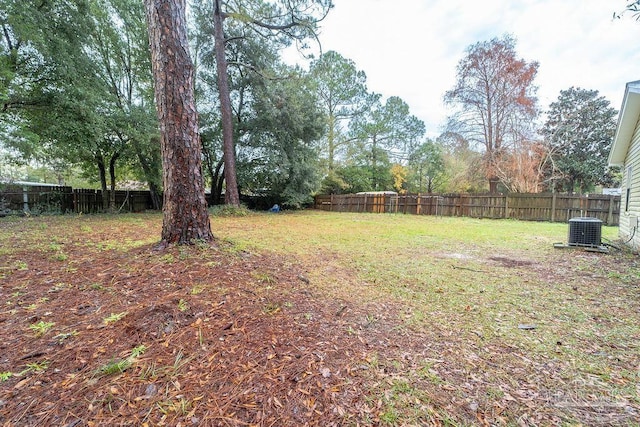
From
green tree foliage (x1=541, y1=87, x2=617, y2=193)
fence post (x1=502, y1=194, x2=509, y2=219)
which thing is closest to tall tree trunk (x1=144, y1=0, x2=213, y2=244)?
fence post (x1=502, y1=194, x2=509, y2=219)

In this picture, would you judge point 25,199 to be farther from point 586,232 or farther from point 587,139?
point 587,139

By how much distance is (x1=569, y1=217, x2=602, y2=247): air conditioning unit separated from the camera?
213 inches

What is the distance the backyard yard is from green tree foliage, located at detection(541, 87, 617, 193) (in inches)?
855

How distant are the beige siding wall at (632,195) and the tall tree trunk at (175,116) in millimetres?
8141

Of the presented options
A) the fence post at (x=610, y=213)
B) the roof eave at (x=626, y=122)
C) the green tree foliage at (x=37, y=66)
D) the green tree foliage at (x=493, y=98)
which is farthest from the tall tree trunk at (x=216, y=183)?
the fence post at (x=610, y=213)

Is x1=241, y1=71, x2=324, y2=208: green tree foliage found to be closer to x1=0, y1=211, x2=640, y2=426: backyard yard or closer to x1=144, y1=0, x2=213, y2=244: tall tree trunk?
x1=144, y1=0, x2=213, y2=244: tall tree trunk

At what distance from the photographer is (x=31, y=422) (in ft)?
3.75

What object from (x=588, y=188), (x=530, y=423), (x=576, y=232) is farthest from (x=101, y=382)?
(x=588, y=188)

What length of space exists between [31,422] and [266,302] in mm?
1417

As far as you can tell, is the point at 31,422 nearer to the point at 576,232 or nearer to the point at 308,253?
the point at 308,253

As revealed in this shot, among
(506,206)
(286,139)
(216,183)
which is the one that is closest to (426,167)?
(506,206)

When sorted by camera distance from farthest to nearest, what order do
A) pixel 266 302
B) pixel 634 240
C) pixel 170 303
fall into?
pixel 634 240
pixel 266 302
pixel 170 303

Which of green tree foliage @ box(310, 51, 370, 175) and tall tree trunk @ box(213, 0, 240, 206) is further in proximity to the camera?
green tree foliage @ box(310, 51, 370, 175)

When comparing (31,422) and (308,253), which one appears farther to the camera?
(308,253)
